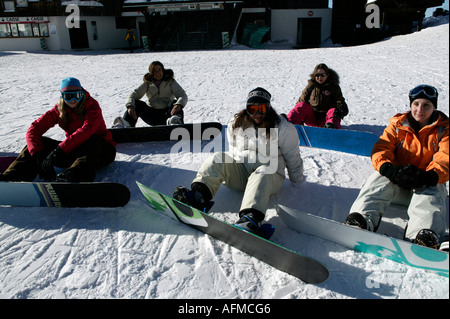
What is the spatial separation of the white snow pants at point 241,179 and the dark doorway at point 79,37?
2362 centimetres

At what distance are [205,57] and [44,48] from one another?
A: 13.7 metres

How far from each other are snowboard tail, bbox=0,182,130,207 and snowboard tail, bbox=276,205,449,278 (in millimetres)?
1360

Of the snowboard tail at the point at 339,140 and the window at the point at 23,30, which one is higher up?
the window at the point at 23,30

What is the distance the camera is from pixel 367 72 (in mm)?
9023

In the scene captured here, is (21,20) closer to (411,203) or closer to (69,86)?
(69,86)

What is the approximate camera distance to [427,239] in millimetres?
2002

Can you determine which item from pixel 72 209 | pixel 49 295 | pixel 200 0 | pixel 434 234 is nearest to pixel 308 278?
pixel 434 234

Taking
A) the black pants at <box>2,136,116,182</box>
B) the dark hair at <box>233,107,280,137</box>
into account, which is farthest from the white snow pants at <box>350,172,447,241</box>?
the black pants at <box>2,136,116,182</box>

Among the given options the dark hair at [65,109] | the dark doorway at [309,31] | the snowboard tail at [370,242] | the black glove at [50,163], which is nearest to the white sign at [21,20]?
the dark doorway at [309,31]

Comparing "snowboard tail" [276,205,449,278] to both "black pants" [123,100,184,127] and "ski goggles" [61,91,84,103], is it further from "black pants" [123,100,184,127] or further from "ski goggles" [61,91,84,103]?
"black pants" [123,100,184,127]

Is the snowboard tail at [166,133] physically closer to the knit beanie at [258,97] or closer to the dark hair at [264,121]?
the dark hair at [264,121]

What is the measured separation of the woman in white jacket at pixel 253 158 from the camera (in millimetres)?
2533

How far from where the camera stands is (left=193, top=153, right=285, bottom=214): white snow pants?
7.82 ft
